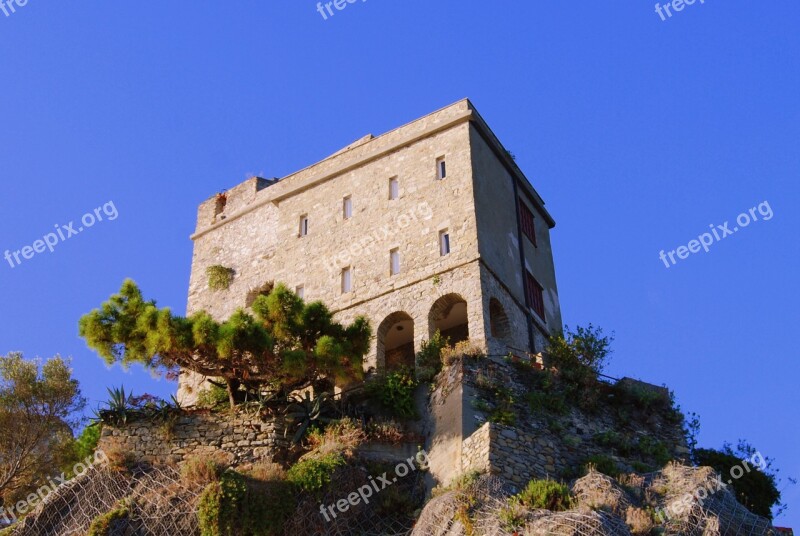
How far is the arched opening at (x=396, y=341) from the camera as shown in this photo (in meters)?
25.7

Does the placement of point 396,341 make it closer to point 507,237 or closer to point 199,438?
point 507,237

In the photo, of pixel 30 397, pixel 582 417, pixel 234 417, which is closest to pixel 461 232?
pixel 582 417

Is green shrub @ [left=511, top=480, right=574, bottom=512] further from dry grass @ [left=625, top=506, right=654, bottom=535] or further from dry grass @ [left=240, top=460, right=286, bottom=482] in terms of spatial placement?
dry grass @ [left=240, top=460, right=286, bottom=482]

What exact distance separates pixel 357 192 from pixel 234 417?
9618 mm

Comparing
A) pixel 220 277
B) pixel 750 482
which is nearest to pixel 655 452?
pixel 750 482

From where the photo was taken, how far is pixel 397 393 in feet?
73.4

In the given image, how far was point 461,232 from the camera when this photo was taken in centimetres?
2597

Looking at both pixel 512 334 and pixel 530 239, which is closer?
pixel 512 334

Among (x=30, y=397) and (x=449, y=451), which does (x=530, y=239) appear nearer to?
(x=449, y=451)

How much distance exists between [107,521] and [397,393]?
6955mm

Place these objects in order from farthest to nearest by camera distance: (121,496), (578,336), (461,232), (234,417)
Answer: (461,232)
(578,336)
(234,417)
(121,496)

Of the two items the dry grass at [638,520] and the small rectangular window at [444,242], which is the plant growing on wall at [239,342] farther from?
the dry grass at [638,520]

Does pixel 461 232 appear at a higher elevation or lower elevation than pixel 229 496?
higher

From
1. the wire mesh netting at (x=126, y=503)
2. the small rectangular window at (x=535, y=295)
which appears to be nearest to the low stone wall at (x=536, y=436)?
the small rectangular window at (x=535, y=295)
